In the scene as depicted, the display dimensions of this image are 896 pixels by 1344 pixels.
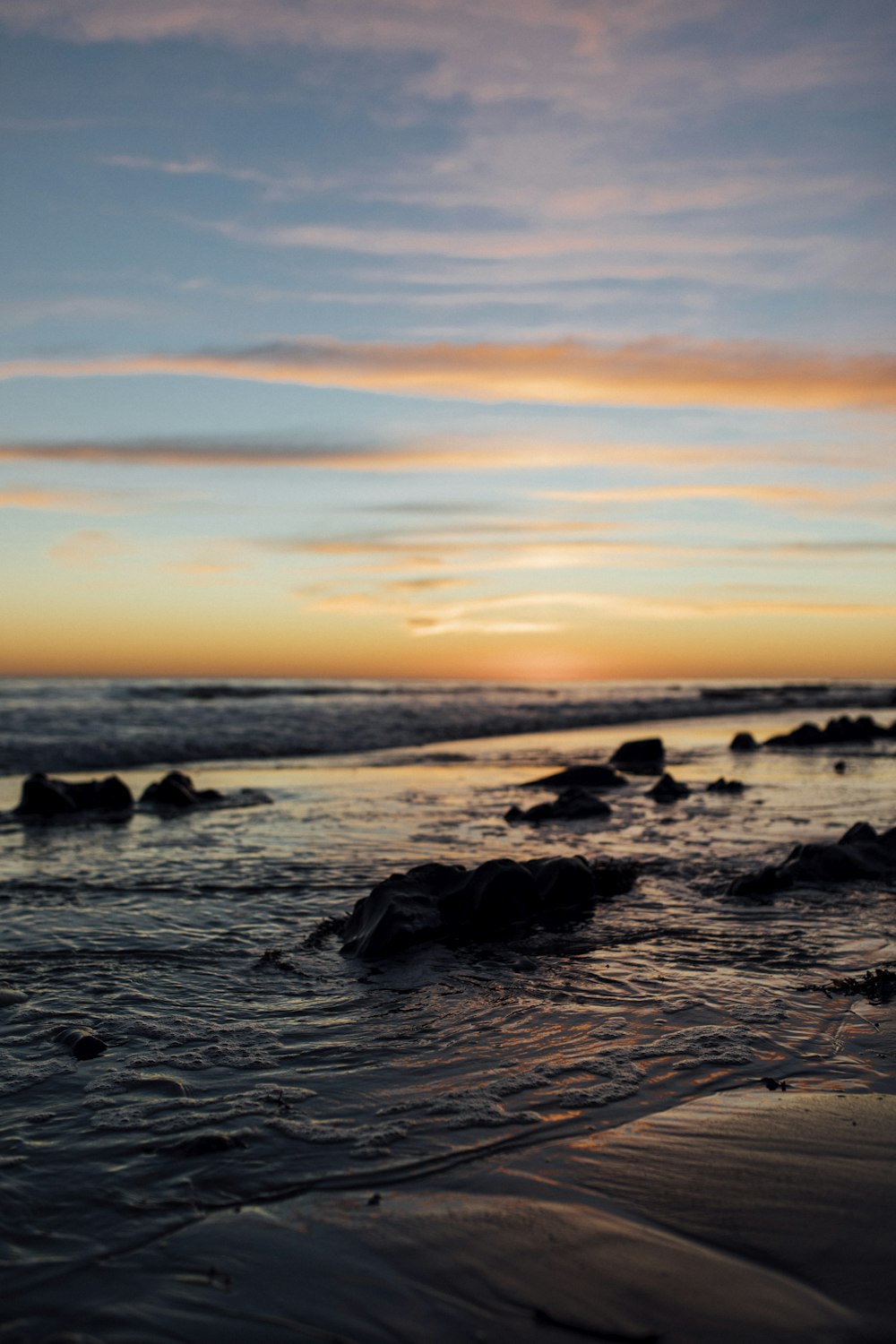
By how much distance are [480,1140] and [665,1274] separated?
985 mm

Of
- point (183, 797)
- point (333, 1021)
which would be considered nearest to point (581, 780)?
point (183, 797)

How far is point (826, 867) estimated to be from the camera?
8562 mm

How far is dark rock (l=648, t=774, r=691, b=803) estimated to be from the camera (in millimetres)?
14812

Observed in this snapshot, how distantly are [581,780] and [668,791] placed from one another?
194 centimetres

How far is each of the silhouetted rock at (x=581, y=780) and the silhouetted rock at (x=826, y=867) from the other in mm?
7439

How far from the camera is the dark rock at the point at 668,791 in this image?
1481cm

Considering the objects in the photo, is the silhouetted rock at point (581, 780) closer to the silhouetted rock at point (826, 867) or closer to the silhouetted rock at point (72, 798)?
the silhouetted rock at point (72, 798)

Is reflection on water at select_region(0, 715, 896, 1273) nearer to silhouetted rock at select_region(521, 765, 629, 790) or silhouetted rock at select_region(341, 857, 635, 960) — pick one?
silhouetted rock at select_region(341, 857, 635, 960)

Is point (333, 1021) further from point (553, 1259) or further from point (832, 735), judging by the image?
point (832, 735)

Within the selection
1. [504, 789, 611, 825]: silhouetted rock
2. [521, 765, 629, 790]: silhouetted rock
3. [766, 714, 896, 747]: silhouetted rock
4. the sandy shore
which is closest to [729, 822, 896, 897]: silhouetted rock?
[504, 789, 611, 825]: silhouetted rock

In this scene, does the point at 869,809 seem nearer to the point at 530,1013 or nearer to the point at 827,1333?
the point at 530,1013

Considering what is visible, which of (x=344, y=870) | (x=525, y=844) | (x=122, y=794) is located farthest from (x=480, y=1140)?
(x=122, y=794)

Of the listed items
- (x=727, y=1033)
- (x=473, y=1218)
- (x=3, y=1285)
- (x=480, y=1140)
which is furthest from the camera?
(x=727, y=1033)

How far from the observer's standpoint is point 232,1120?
3766 millimetres
